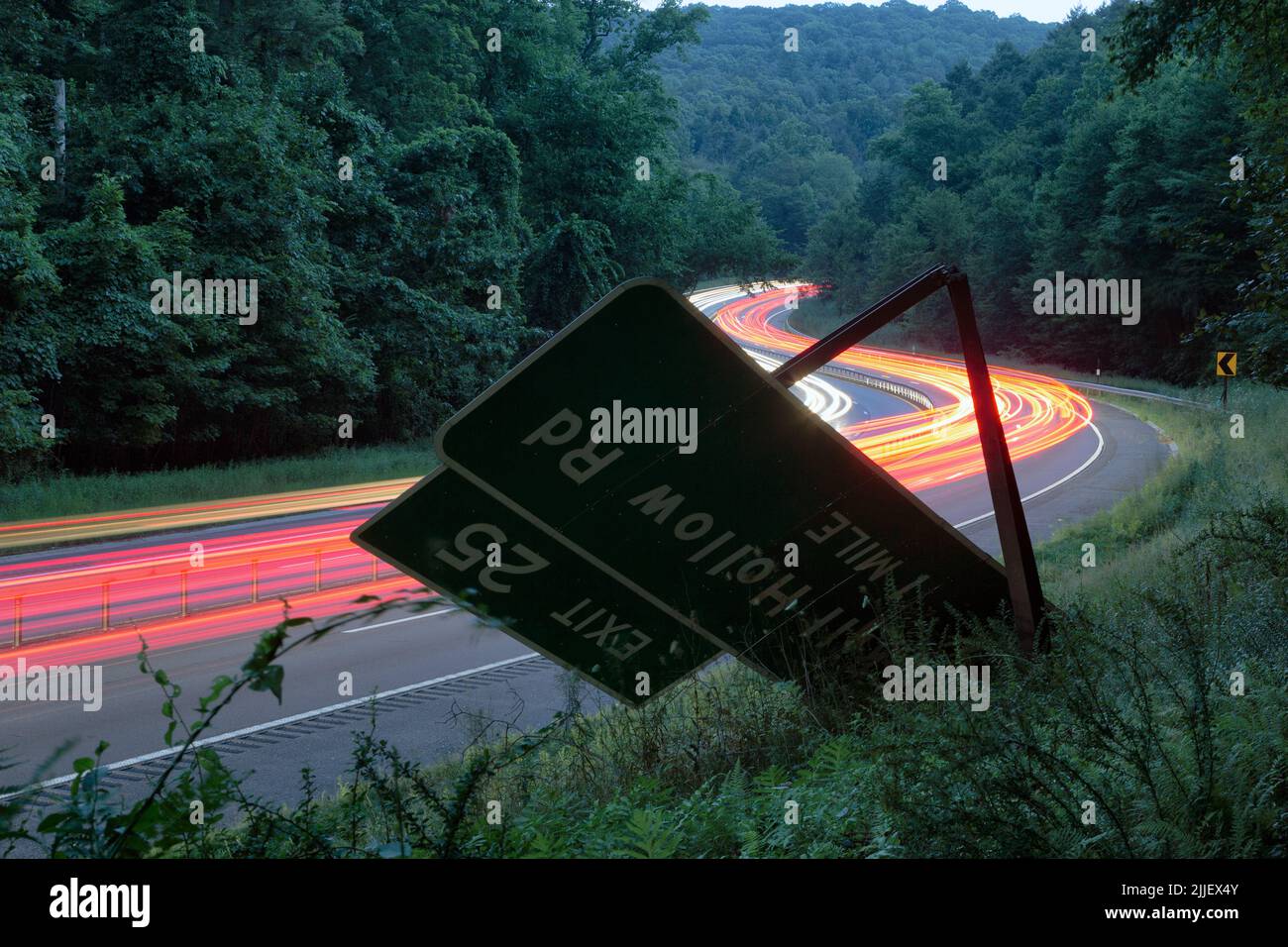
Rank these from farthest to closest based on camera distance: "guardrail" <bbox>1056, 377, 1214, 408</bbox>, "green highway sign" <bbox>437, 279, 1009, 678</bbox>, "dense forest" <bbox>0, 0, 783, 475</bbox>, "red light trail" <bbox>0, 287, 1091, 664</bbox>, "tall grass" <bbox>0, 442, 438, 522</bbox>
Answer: "guardrail" <bbox>1056, 377, 1214, 408</bbox>, "dense forest" <bbox>0, 0, 783, 475</bbox>, "tall grass" <bbox>0, 442, 438, 522</bbox>, "red light trail" <bbox>0, 287, 1091, 664</bbox>, "green highway sign" <bbox>437, 279, 1009, 678</bbox>

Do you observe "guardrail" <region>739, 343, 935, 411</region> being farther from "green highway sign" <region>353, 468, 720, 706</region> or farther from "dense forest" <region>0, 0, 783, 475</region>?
"green highway sign" <region>353, 468, 720, 706</region>

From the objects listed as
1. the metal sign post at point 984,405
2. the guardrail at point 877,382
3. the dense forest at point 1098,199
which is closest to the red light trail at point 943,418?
the guardrail at point 877,382

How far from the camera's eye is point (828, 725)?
19.6 ft

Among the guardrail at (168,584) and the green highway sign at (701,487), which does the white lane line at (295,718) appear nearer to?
the guardrail at (168,584)

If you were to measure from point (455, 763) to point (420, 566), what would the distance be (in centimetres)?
455

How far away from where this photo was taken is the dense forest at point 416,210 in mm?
22703

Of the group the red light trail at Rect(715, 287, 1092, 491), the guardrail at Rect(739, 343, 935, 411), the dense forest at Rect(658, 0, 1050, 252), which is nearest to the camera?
the red light trail at Rect(715, 287, 1092, 491)

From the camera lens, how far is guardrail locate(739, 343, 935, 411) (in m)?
52.2

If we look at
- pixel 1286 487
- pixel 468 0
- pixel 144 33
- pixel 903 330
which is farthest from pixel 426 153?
pixel 903 330

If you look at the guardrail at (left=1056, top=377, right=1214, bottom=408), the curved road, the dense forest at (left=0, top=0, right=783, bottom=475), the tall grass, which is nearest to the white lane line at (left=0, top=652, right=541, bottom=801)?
the curved road

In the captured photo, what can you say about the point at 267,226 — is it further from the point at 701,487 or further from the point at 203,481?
the point at 701,487

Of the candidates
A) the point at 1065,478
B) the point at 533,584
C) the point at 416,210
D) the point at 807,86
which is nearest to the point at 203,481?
the point at 416,210

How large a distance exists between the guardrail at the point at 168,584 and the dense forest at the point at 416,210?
23.8 ft

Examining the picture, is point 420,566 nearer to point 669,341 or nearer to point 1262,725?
point 669,341
